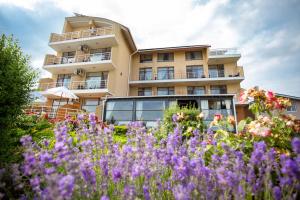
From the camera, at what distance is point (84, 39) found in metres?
19.9

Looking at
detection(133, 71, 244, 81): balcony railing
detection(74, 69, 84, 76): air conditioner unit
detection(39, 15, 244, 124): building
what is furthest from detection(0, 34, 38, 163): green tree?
detection(133, 71, 244, 81): balcony railing

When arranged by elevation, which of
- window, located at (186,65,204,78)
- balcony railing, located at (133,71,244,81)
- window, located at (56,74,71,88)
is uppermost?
window, located at (186,65,204,78)

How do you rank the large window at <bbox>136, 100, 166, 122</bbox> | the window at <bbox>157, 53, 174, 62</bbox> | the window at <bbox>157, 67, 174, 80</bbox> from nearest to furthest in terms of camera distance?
the large window at <bbox>136, 100, 166, 122</bbox>
the window at <bbox>157, 67, 174, 80</bbox>
the window at <bbox>157, 53, 174, 62</bbox>

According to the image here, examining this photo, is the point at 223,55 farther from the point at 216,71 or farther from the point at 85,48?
the point at 85,48

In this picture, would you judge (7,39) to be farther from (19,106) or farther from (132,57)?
(132,57)

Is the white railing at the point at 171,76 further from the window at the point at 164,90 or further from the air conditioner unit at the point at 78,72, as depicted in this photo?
the air conditioner unit at the point at 78,72

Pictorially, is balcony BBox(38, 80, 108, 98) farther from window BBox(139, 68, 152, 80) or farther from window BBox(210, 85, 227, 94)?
window BBox(210, 85, 227, 94)

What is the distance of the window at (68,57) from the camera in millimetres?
21247

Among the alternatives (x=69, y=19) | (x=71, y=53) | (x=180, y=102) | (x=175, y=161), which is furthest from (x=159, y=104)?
(x=69, y=19)

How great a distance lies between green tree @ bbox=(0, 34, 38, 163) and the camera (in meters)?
3.20

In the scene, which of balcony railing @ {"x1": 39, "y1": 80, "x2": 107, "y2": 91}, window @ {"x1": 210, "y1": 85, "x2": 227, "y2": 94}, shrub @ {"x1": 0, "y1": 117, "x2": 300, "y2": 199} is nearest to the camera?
shrub @ {"x1": 0, "y1": 117, "x2": 300, "y2": 199}

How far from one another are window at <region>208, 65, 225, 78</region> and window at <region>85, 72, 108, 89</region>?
11.6 metres

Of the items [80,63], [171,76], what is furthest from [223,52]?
[80,63]

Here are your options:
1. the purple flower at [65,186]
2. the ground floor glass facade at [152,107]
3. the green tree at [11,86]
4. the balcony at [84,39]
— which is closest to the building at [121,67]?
the balcony at [84,39]
